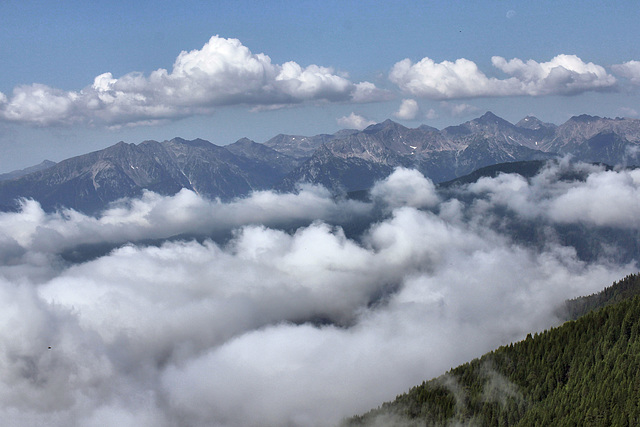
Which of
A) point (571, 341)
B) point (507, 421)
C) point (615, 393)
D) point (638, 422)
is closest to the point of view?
point (638, 422)

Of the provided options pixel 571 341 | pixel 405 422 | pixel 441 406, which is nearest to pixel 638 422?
pixel 571 341

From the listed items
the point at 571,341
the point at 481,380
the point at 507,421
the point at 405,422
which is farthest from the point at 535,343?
the point at 405,422

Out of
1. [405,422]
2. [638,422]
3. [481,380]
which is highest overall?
[638,422]

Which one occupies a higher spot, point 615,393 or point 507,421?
point 615,393

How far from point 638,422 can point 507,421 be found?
4400cm

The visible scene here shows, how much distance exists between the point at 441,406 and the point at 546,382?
118 feet

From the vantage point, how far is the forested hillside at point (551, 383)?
467 feet

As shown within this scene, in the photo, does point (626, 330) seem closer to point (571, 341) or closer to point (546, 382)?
point (571, 341)

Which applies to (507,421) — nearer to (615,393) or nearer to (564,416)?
(564,416)

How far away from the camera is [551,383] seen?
546 ft

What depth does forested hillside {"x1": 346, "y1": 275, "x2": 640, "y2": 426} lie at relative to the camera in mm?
142250

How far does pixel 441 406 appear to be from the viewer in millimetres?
178125

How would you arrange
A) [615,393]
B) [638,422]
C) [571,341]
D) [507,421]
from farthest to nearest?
[571,341] < [507,421] < [615,393] < [638,422]

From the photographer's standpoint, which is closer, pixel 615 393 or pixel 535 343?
pixel 615 393
